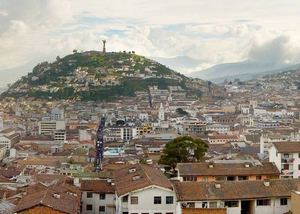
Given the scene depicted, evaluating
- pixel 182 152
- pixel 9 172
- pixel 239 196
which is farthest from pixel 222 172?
pixel 9 172

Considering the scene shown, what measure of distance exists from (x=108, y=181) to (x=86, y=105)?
94.0m

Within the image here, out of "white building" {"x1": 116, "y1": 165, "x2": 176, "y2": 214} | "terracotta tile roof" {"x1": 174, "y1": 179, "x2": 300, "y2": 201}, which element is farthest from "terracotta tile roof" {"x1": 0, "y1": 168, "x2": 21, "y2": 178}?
"terracotta tile roof" {"x1": 174, "y1": 179, "x2": 300, "y2": 201}

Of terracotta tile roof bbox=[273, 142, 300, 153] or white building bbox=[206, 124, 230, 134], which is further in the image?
white building bbox=[206, 124, 230, 134]

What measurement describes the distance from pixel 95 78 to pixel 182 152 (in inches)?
4311

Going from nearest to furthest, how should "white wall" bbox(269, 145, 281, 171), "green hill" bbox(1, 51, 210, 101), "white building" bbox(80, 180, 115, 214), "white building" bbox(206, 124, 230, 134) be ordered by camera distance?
"white building" bbox(80, 180, 115, 214) → "white wall" bbox(269, 145, 281, 171) → "white building" bbox(206, 124, 230, 134) → "green hill" bbox(1, 51, 210, 101)

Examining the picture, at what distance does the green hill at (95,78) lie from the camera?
424ft

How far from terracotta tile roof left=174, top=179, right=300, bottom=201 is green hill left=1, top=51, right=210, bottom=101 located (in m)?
103

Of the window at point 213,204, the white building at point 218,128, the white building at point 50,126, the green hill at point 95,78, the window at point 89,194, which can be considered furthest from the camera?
the green hill at point 95,78

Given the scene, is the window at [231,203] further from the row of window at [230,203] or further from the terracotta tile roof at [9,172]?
the terracotta tile roof at [9,172]

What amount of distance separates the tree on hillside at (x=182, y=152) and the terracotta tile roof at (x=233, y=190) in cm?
870

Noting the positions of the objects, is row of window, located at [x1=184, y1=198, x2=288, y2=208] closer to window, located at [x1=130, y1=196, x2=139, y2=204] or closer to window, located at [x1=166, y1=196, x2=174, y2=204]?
window, located at [x1=166, y1=196, x2=174, y2=204]

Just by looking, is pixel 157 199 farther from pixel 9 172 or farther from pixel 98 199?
pixel 9 172

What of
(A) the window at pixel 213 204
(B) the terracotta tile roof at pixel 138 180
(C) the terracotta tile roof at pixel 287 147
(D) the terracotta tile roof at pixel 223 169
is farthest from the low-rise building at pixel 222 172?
(A) the window at pixel 213 204

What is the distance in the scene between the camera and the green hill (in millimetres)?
129375
